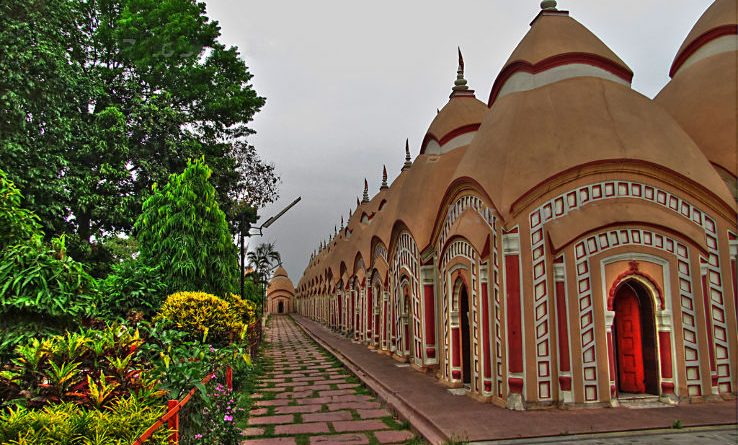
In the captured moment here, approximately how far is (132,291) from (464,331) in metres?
7.24

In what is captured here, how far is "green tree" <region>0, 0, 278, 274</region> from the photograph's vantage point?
12.1 m

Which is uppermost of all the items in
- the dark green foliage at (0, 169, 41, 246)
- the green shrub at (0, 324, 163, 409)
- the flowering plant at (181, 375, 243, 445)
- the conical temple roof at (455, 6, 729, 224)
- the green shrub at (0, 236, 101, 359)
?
the conical temple roof at (455, 6, 729, 224)

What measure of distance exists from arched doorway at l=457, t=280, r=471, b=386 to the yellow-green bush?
4426 mm

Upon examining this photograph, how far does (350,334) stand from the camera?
73.1ft

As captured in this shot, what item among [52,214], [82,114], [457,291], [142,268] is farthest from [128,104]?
[457,291]

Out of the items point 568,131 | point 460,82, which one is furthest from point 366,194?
point 568,131

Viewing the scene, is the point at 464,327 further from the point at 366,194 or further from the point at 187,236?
the point at 366,194

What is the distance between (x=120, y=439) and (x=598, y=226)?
22.7 ft

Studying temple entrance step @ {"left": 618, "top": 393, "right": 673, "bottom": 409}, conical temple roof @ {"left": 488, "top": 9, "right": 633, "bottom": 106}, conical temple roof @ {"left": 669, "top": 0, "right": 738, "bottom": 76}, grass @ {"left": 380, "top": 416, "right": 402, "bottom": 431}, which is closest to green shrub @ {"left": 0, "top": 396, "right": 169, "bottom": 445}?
grass @ {"left": 380, "top": 416, "right": 402, "bottom": 431}

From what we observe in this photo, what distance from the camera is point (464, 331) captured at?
1028 centimetres

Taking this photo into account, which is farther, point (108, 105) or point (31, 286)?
point (108, 105)

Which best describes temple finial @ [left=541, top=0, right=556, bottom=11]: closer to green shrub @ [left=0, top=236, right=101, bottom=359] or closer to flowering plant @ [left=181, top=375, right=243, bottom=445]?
flowering plant @ [left=181, top=375, right=243, bottom=445]

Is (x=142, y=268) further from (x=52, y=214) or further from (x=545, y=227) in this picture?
(x=545, y=227)

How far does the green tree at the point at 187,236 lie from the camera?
12094 millimetres
